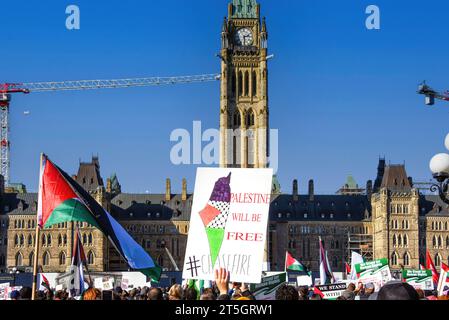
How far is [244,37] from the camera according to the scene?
138625mm

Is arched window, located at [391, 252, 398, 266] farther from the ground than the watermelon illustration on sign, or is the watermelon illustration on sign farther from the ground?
the watermelon illustration on sign

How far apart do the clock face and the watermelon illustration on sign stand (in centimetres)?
12246

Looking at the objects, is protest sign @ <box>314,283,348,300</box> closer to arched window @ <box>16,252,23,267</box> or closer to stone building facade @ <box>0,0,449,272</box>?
stone building facade @ <box>0,0,449,272</box>

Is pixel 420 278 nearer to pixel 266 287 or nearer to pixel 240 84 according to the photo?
pixel 266 287

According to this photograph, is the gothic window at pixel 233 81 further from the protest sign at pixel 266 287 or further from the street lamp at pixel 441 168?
the street lamp at pixel 441 168

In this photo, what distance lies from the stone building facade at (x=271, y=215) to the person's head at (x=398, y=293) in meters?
117

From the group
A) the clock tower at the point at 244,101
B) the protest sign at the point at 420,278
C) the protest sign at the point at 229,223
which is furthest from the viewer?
the clock tower at the point at 244,101

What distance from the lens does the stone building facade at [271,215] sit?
422 feet

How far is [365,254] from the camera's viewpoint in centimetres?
13450

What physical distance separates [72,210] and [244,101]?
113 metres

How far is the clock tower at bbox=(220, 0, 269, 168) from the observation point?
429 feet

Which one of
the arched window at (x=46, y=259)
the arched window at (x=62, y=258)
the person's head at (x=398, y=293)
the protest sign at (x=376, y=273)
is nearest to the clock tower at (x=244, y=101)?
the arched window at (x=62, y=258)

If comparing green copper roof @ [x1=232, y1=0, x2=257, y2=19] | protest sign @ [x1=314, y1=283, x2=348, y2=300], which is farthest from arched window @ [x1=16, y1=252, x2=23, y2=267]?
protest sign @ [x1=314, y1=283, x2=348, y2=300]
